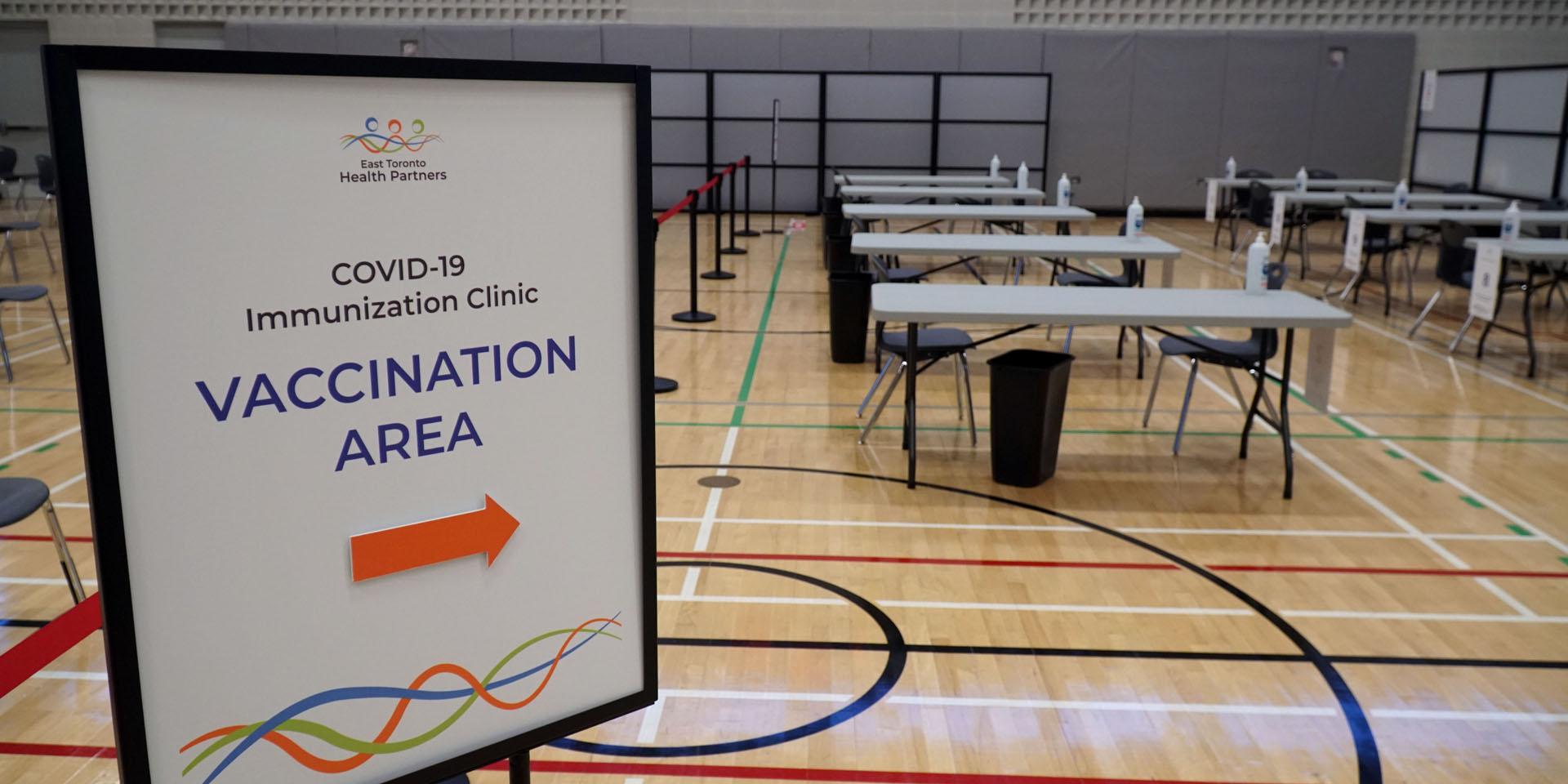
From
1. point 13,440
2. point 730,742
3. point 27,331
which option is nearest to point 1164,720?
point 730,742

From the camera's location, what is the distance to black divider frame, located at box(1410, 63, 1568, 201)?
480 inches

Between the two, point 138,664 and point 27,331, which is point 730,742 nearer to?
point 138,664

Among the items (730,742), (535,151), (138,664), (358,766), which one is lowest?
(730,742)

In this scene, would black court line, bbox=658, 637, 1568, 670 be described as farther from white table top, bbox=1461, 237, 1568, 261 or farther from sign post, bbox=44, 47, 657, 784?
white table top, bbox=1461, 237, 1568, 261

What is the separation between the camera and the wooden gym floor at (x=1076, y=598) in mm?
3146

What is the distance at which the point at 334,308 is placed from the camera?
4.02ft

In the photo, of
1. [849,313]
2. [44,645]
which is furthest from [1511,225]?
[44,645]

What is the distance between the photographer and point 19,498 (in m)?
3.51

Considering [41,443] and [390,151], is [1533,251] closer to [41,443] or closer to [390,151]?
[390,151]

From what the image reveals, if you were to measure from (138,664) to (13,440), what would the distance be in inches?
218

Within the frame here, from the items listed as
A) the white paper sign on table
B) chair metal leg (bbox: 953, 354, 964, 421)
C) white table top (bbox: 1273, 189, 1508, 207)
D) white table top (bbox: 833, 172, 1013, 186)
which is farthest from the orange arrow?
white table top (bbox: 833, 172, 1013, 186)

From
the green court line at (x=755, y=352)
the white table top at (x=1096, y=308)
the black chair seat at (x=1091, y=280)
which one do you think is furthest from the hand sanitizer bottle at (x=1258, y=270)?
the green court line at (x=755, y=352)

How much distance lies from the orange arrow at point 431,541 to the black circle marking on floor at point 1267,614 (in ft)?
8.18

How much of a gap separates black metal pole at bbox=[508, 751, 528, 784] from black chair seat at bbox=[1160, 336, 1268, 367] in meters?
4.42
